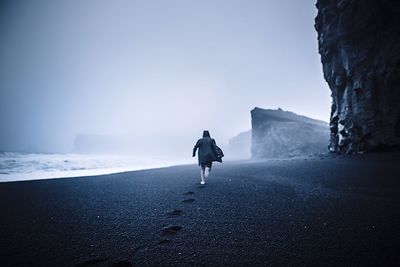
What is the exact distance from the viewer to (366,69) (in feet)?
41.2

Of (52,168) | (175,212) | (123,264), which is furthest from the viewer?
(52,168)

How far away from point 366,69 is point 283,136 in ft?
60.8

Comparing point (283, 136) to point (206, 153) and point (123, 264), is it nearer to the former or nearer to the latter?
point (206, 153)

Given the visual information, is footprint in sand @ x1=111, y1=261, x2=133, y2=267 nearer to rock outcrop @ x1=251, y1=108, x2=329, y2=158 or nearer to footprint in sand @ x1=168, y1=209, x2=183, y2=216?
footprint in sand @ x1=168, y1=209, x2=183, y2=216

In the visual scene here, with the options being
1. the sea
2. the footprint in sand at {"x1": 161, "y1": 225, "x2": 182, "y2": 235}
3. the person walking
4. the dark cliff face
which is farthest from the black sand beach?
the dark cliff face

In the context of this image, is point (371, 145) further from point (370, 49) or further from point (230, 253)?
point (230, 253)

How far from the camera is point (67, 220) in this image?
12.4 feet

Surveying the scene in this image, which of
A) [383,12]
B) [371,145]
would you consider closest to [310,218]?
[371,145]

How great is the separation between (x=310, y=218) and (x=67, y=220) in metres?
4.70

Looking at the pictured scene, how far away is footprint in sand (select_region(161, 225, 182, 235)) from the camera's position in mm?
3112

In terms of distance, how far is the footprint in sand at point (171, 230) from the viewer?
3112 mm

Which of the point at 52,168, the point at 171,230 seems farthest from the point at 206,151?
the point at 52,168

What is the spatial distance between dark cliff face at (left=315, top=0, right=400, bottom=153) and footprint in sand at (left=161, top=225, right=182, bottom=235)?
14.3 metres

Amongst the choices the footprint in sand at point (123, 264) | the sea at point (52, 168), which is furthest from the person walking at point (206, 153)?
the sea at point (52, 168)
